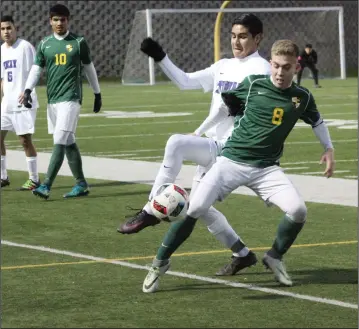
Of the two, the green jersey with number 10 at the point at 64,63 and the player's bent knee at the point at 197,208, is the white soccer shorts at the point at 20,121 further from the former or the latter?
the player's bent knee at the point at 197,208

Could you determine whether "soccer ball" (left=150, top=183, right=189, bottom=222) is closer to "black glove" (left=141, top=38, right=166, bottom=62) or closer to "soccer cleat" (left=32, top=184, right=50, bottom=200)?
"black glove" (left=141, top=38, right=166, bottom=62)

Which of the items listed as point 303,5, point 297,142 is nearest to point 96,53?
point 303,5

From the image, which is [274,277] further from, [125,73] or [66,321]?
[125,73]

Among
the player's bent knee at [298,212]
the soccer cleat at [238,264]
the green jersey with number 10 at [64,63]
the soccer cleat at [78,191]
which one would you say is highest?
the player's bent knee at [298,212]

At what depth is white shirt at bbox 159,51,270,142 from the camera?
1037cm

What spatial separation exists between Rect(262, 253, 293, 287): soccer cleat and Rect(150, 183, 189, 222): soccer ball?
27.9 inches

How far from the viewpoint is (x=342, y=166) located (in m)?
18.5

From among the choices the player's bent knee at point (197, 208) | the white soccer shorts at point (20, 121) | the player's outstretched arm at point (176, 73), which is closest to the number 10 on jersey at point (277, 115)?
the player's bent knee at point (197, 208)

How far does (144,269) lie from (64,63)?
576cm

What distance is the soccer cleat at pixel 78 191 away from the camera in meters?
15.6

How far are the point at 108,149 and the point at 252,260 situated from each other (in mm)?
12229

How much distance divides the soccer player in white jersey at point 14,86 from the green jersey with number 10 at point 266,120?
24.1 feet

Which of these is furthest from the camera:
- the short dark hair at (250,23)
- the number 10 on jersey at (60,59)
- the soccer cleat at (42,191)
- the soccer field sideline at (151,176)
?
the number 10 on jersey at (60,59)

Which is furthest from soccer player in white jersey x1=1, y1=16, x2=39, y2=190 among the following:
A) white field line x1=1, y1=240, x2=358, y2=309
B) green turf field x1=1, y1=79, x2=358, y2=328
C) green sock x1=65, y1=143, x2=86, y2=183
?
white field line x1=1, y1=240, x2=358, y2=309
